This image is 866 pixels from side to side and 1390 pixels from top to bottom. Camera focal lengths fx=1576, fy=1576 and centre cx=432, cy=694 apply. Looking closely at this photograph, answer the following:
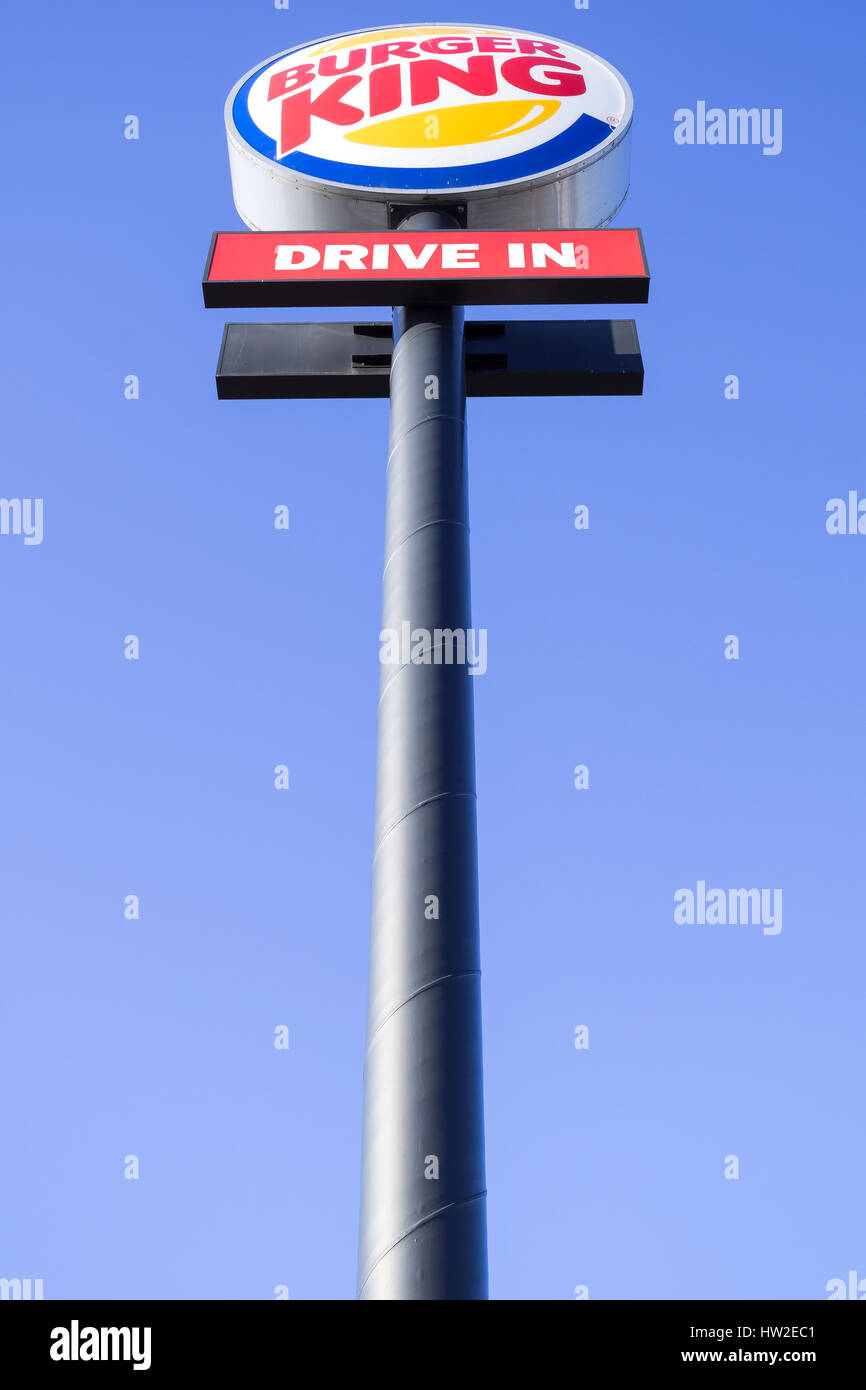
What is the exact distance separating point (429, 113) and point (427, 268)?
384 centimetres

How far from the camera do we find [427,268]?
2005cm

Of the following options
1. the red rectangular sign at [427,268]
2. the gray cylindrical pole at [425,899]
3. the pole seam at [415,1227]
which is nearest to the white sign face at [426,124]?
the red rectangular sign at [427,268]

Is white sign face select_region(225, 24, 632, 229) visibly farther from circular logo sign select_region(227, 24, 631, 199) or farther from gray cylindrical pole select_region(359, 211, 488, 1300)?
gray cylindrical pole select_region(359, 211, 488, 1300)

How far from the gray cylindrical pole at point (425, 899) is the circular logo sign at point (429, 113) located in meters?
3.63

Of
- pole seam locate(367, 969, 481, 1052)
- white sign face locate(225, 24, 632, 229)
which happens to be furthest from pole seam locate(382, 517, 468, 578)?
white sign face locate(225, 24, 632, 229)

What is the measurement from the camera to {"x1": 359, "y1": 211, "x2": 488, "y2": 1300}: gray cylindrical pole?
44.5 ft

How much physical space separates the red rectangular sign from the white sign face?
1760mm

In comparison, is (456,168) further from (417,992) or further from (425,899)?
(417,992)

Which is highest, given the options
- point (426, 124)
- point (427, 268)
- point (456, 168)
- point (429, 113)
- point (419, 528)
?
point (429, 113)

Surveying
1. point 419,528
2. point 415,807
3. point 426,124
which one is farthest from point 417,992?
point 426,124

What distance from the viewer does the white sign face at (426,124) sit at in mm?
21906

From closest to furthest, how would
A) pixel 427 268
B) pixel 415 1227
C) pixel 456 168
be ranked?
pixel 415 1227, pixel 427 268, pixel 456 168

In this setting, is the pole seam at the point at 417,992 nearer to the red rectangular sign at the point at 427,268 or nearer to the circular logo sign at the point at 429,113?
the red rectangular sign at the point at 427,268

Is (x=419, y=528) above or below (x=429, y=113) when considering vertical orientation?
below
